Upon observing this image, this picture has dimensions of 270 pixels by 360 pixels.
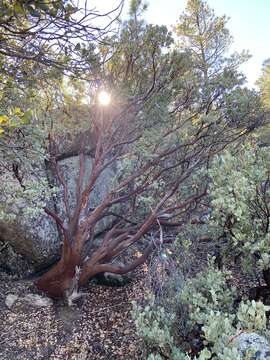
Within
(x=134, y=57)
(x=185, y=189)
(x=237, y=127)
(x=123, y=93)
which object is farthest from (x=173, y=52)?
(x=185, y=189)

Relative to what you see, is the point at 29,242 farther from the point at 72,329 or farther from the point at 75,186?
the point at 72,329

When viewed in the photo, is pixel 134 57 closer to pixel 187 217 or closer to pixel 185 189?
pixel 185 189

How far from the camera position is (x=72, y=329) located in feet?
13.9

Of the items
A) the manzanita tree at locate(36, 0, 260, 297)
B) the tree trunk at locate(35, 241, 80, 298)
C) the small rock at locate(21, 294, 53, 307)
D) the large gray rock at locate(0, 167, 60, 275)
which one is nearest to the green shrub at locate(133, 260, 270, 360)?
the manzanita tree at locate(36, 0, 260, 297)

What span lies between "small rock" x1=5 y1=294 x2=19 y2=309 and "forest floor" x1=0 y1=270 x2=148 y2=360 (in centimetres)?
5

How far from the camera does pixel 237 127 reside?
15.8 feet

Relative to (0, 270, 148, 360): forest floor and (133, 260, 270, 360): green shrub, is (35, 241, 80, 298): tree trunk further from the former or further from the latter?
(133, 260, 270, 360): green shrub

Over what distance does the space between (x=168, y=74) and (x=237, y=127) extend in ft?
4.98

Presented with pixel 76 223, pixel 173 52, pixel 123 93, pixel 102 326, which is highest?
pixel 173 52

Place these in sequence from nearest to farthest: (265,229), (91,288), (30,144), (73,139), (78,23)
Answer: (78,23) → (265,229) → (30,144) → (91,288) → (73,139)

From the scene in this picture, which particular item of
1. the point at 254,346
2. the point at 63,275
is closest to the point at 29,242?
the point at 63,275

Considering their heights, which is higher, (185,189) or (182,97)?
(182,97)

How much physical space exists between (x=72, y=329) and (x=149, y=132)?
3331mm

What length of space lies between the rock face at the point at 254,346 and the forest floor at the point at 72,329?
5.81 ft
